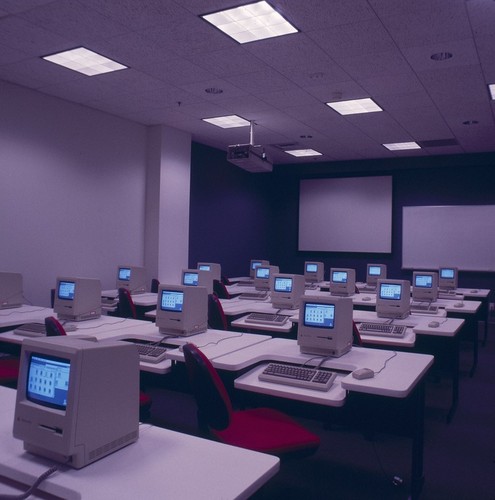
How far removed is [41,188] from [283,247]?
6527mm

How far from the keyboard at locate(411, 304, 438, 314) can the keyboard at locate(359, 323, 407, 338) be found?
4.49 ft

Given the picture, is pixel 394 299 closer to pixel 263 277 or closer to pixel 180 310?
pixel 180 310

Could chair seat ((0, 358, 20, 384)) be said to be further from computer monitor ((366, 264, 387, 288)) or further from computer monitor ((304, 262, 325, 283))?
computer monitor ((366, 264, 387, 288))

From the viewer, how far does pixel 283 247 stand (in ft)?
37.7

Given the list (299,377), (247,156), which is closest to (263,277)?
(247,156)

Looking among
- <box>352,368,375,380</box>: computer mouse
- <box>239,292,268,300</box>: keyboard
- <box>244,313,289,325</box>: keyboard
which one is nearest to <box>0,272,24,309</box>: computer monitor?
<box>244,313,289,325</box>: keyboard

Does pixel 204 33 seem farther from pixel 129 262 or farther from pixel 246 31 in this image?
pixel 129 262

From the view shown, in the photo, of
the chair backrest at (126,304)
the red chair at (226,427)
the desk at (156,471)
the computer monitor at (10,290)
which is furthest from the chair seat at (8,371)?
the desk at (156,471)

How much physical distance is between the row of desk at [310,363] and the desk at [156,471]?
905 mm

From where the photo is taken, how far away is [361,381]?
251cm

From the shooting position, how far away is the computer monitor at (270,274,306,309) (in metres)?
5.26

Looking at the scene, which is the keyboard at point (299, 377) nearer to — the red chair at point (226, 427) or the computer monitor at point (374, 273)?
the red chair at point (226, 427)

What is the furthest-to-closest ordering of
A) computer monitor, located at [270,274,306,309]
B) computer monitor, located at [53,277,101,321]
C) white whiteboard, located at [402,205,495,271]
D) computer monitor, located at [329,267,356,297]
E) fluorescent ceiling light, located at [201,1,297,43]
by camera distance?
white whiteboard, located at [402,205,495,271] < computer monitor, located at [329,267,356,297] < computer monitor, located at [270,274,306,309] < computer monitor, located at [53,277,101,321] < fluorescent ceiling light, located at [201,1,297,43]

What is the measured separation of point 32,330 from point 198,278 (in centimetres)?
270
